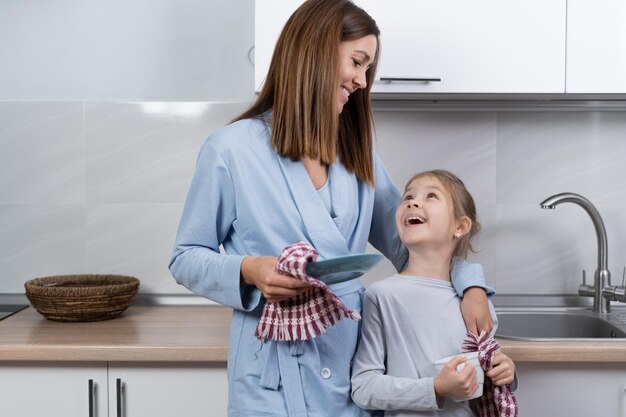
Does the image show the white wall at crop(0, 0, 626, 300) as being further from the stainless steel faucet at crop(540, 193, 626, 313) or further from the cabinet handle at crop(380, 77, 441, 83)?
the cabinet handle at crop(380, 77, 441, 83)

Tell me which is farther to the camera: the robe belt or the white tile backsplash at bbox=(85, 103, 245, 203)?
the white tile backsplash at bbox=(85, 103, 245, 203)

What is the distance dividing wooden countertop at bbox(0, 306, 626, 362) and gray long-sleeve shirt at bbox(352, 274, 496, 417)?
317 millimetres

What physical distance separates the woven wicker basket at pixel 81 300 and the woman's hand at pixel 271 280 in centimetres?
78

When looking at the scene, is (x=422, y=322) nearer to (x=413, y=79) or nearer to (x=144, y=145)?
(x=413, y=79)

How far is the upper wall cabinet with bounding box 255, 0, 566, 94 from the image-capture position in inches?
66.4

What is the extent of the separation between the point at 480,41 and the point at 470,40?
2 centimetres

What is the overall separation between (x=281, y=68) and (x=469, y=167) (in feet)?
3.25

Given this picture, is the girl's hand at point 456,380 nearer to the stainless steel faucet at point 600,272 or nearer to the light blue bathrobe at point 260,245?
the light blue bathrobe at point 260,245

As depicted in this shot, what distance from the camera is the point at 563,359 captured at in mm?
1544

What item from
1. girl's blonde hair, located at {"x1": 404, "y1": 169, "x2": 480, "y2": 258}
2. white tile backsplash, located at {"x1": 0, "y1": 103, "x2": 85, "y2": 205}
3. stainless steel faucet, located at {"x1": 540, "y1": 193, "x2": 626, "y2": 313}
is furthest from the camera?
white tile backsplash, located at {"x1": 0, "y1": 103, "x2": 85, "y2": 205}

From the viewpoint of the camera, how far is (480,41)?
169cm

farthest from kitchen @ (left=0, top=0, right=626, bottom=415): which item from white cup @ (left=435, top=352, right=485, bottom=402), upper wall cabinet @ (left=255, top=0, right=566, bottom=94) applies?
white cup @ (left=435, top=352, right=485, bottom=402)

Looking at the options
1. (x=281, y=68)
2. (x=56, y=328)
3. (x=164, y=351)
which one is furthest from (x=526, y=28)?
(x=56, y=328)

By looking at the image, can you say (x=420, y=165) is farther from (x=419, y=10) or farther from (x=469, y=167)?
A: (x=419, y=10)
